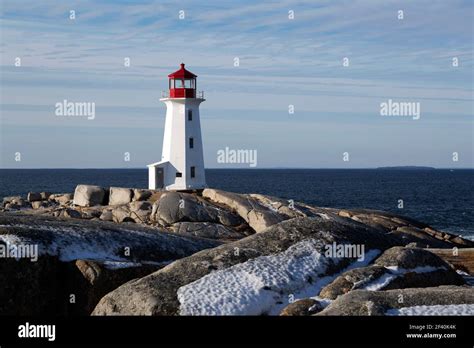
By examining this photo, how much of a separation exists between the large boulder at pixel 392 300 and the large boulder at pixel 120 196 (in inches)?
1144

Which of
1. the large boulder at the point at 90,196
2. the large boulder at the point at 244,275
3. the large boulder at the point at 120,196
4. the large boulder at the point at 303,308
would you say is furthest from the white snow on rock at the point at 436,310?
the large boulder at the point at 90,196

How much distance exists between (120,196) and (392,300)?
3051cm

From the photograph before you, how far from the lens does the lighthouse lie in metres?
→ 51.2

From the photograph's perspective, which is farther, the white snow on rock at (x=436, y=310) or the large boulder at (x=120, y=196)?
the large boulder at (x=120, y=196)

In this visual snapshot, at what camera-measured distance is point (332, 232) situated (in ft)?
72.4

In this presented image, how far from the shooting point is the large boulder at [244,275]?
679 inches

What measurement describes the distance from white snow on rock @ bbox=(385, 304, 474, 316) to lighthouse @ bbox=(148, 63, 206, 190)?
35.6 metres

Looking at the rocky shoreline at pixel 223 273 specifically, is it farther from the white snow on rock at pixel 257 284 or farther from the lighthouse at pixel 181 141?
the lighthouse at pixel 181 141

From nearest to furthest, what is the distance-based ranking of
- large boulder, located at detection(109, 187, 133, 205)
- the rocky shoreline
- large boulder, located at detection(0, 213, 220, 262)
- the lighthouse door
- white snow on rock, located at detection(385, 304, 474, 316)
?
white snow on rock, located at detection(385, 304, 474, 316) < the rocky shoreline < large boulder, located at detection(0, 213, 220, 262) < large boulder, located at detection(109, 187, 133, 205) < the lighthouse door

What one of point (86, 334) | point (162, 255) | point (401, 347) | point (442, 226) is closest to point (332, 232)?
point (162, 255)

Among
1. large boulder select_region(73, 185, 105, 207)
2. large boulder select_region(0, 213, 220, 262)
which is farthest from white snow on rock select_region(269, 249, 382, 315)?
large boulder select_region(73, 185, 105, 207)

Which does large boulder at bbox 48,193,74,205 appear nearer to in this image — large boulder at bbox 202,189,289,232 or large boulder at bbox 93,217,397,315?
large boulder at bbox 202,189,289,232

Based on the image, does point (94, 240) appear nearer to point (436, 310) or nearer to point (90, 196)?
point (436, 310)

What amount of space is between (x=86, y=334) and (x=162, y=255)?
6.07 m
